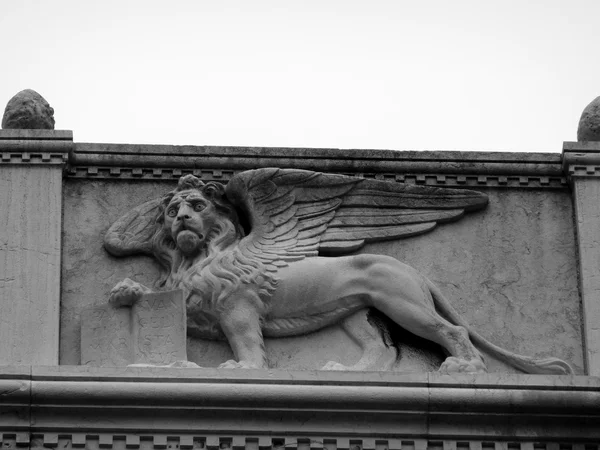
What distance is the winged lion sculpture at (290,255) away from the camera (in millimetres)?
21250

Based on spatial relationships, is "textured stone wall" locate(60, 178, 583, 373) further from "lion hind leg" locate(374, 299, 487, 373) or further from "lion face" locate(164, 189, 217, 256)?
"lion face" locate(164, 189, 217, 256)

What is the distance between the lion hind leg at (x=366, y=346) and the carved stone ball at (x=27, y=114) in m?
3.26

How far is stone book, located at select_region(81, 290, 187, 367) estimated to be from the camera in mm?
20891

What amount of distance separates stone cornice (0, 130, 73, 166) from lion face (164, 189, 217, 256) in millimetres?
1057

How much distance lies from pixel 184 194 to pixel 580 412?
155 inches

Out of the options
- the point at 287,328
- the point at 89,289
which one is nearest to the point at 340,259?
the point at 287,328

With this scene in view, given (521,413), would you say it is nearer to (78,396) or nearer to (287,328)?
(287,328)

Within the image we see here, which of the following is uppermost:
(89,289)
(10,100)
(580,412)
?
(10,100)

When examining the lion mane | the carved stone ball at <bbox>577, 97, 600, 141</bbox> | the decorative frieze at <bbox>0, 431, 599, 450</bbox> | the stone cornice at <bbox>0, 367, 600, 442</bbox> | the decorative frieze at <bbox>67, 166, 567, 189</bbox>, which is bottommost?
the decorative frieze at <bbox>0, 431, 599, 450</bbox>

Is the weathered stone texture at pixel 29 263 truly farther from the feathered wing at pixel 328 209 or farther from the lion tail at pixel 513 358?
the lion tail at pixel 513 358

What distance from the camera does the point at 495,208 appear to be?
72.9ft

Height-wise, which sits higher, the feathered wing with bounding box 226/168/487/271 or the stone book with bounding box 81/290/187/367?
the feathered wing with bounding box 226/168/487/271

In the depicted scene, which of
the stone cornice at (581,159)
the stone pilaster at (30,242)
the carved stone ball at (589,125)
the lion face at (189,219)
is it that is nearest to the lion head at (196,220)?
the lion face at (189,219)

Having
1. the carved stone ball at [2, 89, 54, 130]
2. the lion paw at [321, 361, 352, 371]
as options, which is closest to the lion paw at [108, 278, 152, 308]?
the lion paw at [321, 361, 352, 371]
